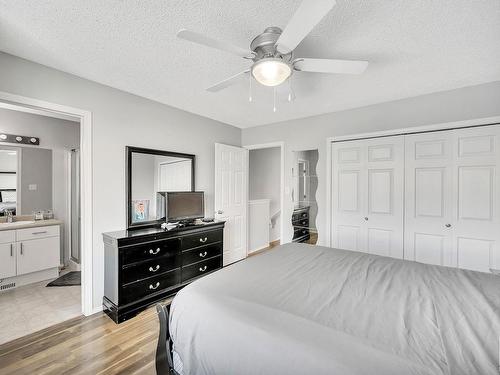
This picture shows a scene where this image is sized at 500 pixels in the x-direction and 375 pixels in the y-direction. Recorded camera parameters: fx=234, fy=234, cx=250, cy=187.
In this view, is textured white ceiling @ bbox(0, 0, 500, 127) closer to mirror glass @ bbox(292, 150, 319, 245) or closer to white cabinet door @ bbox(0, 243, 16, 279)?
mirror glass @ bbox(292, 150, 319, 245)

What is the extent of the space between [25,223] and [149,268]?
2.13m

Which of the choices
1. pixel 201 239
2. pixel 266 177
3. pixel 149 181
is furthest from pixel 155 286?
pixel 266 177

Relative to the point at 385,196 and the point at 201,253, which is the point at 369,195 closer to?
the point at 385,196

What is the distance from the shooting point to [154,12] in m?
1.52

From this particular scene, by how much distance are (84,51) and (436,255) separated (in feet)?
13.1

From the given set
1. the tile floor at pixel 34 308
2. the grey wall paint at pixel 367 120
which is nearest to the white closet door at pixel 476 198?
the grey wall paint at pixel 367 120

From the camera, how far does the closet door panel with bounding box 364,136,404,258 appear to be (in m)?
2.82

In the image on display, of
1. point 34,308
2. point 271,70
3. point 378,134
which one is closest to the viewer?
point 271,70

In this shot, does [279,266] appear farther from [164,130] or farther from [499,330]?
[164,130]

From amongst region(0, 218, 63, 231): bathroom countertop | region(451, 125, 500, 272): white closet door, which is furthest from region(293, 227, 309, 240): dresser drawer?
region(0, 218, 63, 231): bathroom countertop

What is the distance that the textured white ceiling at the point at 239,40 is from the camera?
148 cm

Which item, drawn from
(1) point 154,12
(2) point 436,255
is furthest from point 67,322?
(2) point 436,255

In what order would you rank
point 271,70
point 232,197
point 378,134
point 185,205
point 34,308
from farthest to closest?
1. point 232,197
2. point 185,205
3. point 378,134
4. point 34,308
5. point 271,70

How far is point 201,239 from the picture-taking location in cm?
320
